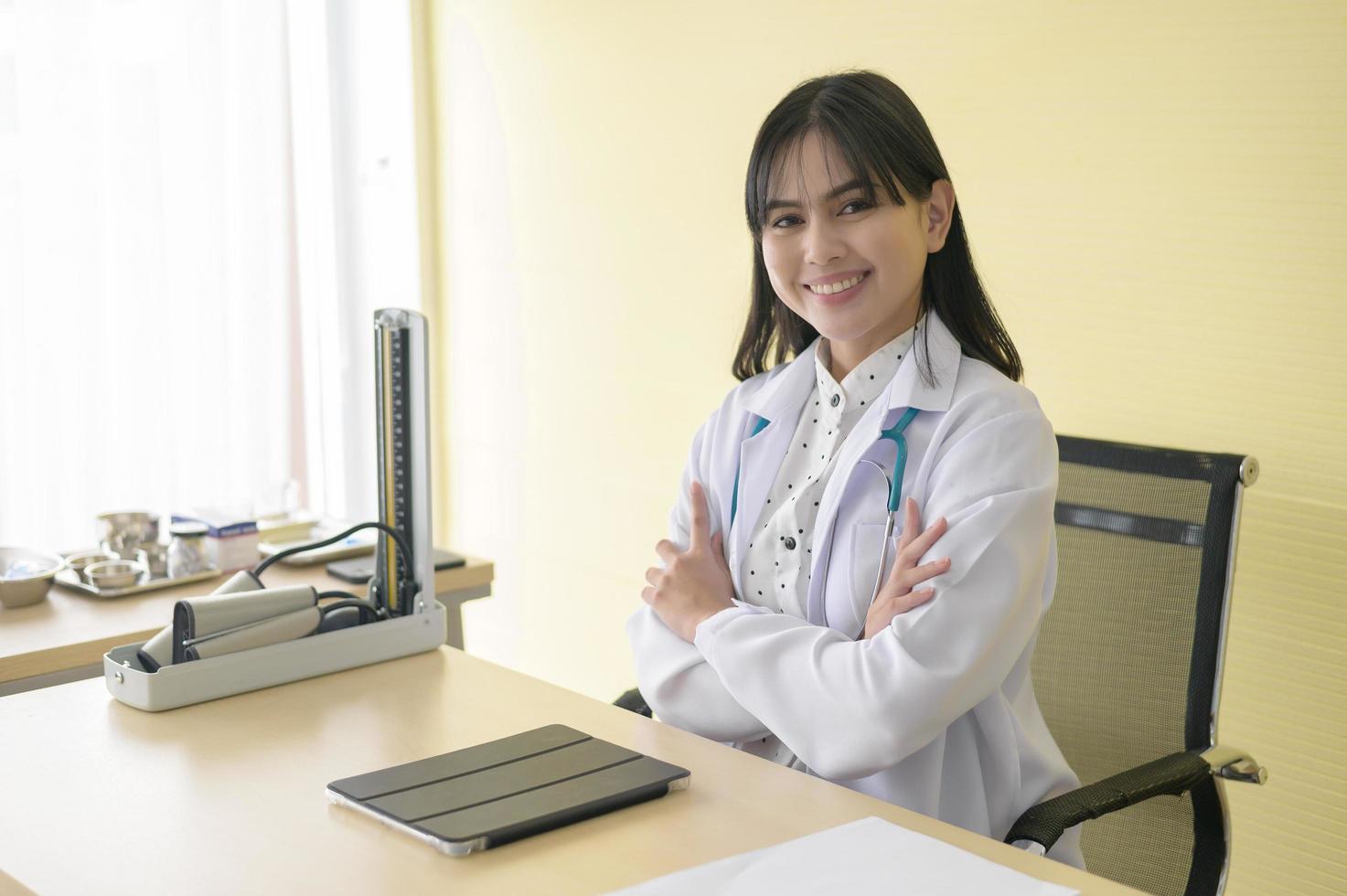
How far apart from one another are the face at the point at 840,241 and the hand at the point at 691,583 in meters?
0.31

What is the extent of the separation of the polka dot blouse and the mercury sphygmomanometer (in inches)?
Answer: 17.0

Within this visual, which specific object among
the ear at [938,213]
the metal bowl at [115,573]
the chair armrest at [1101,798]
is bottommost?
the chair armrest at [1101,798]

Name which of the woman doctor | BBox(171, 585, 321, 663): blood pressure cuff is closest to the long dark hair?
the woman doctor

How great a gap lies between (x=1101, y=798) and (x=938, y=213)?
70 centimetres

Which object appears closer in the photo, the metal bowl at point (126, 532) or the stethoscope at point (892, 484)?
the stethoscope at point (892, 484)

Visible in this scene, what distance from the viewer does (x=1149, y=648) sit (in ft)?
5.49

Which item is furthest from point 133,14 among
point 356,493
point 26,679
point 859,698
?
point 859,698

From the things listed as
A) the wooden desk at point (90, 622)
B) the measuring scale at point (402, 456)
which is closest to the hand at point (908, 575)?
the measuring scale at point (402, 456)

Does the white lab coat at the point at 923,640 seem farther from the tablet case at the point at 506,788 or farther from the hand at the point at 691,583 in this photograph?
the tablet case at the point at 506,788

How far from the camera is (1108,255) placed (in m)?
2.11

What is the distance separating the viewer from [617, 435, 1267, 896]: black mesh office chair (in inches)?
63.0

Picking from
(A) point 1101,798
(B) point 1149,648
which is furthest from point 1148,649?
(A) point 1101,798

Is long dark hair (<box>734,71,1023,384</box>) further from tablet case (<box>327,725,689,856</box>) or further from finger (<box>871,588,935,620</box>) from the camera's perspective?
tablet case (<box>327,725,689,856</box>)

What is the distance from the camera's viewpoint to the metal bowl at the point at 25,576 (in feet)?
6.49
